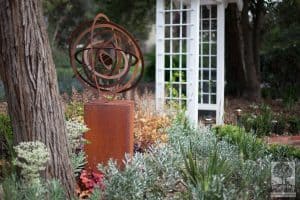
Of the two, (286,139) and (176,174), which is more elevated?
(176,174)

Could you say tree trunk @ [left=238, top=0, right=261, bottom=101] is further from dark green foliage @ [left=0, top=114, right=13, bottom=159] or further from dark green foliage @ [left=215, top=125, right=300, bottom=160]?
dark green foliage @ [left=0, top=114, right=13, bottom=159]

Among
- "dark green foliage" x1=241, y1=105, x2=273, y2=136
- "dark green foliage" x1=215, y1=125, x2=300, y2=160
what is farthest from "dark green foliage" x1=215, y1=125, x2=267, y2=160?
"dark green foliage" x1=241, y1=105, x2=273, y2=136

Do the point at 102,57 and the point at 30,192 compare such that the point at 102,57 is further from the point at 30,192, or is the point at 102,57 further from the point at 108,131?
the point at 30,192

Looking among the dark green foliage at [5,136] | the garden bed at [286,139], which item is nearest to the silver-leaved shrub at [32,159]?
the dark green foliage at [5,136]

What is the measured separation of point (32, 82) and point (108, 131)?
117 cm

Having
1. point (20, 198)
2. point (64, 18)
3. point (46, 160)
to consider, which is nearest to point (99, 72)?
point (46, 160)

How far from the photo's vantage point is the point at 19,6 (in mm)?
4137

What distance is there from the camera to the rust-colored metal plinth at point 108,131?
16.8 ft

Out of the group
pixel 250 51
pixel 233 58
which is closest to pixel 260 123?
pixel 250 51

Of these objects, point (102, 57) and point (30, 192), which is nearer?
point (30, 192)

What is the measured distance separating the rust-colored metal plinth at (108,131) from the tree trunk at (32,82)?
779mm

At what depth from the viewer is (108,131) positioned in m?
5.17

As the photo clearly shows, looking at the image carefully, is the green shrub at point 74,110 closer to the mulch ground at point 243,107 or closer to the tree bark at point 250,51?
the mulch ground at point 243,107

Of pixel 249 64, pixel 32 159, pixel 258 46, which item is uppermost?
pixel 258 46
